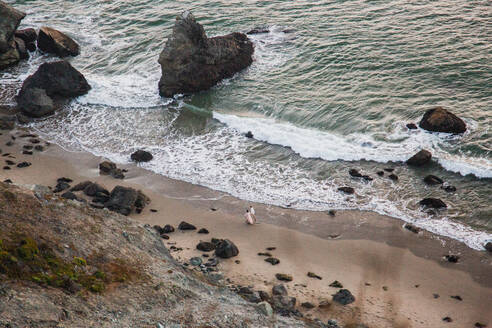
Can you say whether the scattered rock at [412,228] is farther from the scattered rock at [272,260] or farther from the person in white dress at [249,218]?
the person in white dress at [249,218]

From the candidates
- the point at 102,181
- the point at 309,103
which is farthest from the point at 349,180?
the point at 102,181

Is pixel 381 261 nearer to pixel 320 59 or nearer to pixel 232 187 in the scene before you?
pixel 232 187

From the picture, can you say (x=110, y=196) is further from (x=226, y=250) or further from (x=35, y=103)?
(x=35, y=103)

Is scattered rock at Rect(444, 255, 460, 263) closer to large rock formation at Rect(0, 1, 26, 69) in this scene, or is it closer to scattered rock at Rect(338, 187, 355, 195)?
scattered rock at Rect(338, 187, 355, 195)

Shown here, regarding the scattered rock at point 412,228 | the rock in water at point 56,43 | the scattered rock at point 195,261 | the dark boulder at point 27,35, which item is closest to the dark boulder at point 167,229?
the scattered rock at point 195,261

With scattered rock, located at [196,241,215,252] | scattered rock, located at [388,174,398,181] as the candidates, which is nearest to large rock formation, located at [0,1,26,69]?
scattered rock, located at [196,241,215,252]

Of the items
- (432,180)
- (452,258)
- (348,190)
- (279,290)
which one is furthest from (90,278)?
(432,180)
